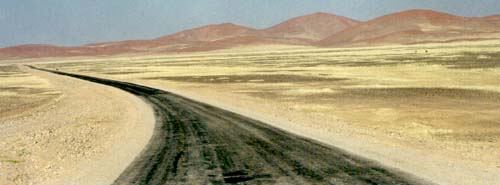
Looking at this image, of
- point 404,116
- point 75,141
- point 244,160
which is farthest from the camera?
point 404,116

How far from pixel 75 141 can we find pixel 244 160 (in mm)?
8877

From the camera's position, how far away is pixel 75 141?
66.5 feet

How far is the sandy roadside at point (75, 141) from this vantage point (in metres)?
13.8

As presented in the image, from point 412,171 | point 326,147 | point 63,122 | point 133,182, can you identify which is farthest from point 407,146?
point 63,122

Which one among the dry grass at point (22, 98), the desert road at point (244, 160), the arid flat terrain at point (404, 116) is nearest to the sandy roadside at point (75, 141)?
the desert road at point (244, 160)

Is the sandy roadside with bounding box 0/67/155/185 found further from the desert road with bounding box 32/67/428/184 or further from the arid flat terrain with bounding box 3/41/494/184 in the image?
the arid flat terrain with bounding box 3/41/494/184

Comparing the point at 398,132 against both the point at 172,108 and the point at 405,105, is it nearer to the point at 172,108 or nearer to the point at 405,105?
the point at 405,105

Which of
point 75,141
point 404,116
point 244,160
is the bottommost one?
point 404,116

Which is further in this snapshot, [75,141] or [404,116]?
[404,116]

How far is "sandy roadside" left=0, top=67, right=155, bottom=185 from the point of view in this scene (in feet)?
45.2

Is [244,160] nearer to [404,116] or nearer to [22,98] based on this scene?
[404,116]

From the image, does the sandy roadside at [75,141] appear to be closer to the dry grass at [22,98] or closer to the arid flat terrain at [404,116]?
the dry grass at [22,98]

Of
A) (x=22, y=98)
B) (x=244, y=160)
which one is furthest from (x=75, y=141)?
(x=22, y=98)

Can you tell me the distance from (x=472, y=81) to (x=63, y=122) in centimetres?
3053
